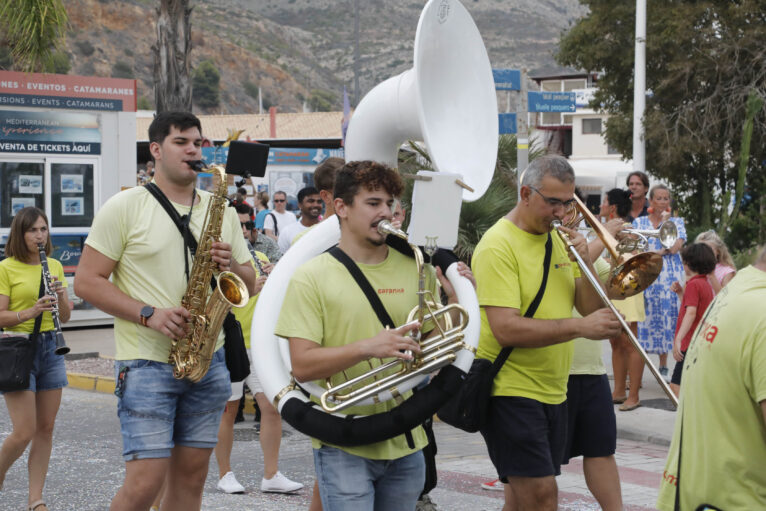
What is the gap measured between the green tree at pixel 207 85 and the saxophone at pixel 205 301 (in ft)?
283

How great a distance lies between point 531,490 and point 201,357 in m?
1.47

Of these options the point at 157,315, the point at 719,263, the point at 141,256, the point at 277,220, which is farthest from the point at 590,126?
the point at 157,315

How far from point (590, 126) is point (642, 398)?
2267 inches

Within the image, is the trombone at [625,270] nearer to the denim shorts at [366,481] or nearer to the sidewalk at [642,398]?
the denim shorts at [366,481]

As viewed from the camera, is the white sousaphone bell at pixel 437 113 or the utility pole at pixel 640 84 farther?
the utility pole at pixel 640 84

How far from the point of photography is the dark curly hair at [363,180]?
3.58 m

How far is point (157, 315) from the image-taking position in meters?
4.23

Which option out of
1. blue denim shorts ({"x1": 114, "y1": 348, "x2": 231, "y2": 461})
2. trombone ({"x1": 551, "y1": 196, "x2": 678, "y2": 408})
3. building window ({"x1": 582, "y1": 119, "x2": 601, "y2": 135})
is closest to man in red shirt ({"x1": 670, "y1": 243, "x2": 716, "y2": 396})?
trombone ({"x1": 551, "y1": 196, "x2": 678, "y2": 408})

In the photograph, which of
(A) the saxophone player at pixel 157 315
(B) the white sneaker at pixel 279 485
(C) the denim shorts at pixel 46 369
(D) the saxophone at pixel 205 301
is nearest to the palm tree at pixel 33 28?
(C) the denim shorts at pixel 46 369

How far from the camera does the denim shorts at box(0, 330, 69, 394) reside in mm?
6090

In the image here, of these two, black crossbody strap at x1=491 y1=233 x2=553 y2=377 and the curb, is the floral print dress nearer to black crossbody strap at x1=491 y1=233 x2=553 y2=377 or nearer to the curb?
black crossbody strap at x1=491 y1=233 x2=553 y2=377

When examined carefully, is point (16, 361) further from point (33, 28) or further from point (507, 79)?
point (33, 28)

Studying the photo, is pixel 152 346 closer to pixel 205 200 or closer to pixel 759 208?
pixel 205 200

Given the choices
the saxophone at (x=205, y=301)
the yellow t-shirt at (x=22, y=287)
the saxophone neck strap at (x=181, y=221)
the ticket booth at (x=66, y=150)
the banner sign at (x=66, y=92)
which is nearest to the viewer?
the saxophone at (x=205, y=301)
